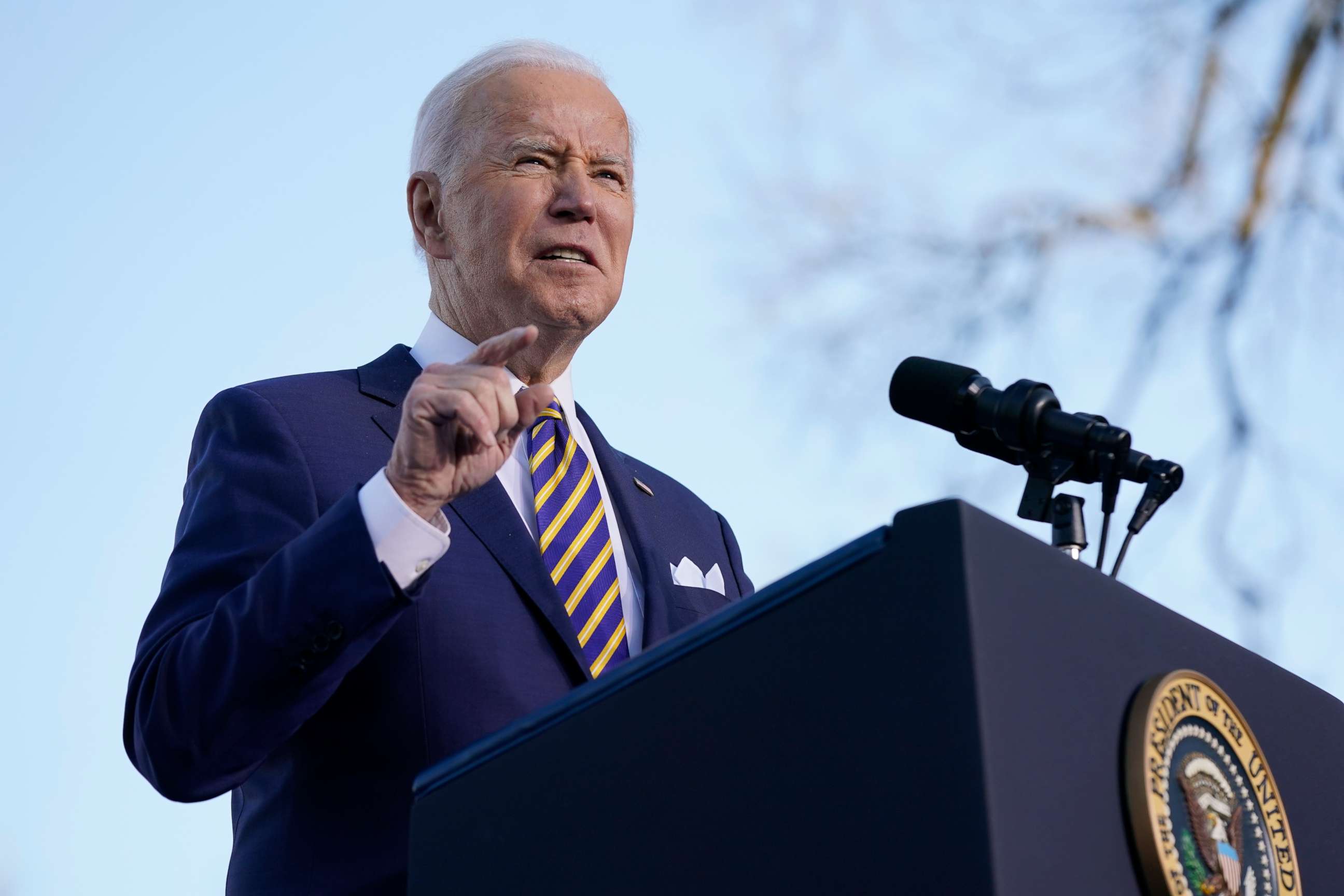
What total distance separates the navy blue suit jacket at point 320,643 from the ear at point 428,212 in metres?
0.46

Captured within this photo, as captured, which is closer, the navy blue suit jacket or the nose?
the navy blue suit jacket

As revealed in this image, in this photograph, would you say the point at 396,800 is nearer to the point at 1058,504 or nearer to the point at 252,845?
the point at 252,845

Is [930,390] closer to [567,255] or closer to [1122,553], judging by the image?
[1122,553]

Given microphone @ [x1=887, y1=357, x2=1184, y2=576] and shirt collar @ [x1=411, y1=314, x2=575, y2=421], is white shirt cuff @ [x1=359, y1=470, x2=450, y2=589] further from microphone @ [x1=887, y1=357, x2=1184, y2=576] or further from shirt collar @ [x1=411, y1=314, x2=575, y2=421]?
shirt collar @ [x1=411, y1=314, x2=575, y2=421]

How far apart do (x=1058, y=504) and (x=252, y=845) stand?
106 centimetres

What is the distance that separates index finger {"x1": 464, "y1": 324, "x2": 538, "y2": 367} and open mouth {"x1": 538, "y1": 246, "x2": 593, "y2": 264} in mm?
891

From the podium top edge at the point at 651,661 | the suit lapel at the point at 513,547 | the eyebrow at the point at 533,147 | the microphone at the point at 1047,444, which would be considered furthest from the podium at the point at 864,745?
the eyebrow at the point at 533,147

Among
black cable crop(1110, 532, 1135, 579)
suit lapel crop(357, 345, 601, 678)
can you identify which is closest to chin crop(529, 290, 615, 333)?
suit lapel crop(357, 345, 601, 678)

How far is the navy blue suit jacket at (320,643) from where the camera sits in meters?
1.63

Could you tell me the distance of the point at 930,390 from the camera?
1.67m

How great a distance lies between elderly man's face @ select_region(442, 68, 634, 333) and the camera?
2512 mm

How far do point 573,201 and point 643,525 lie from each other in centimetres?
56

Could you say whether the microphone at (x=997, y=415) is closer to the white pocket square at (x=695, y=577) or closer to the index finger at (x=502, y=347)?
the index finger at (x=502, y=347)

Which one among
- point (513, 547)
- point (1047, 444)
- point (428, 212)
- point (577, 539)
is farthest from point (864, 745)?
point (428, 212)
